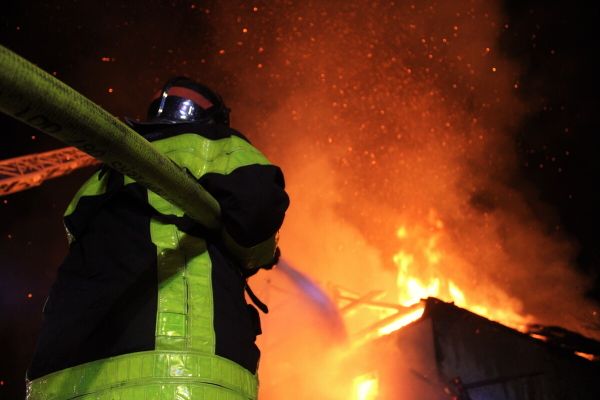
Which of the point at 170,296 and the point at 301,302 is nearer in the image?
the point at 170,296

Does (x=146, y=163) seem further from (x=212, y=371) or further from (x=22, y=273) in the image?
(x=22, y=273)

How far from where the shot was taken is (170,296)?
51.1 inches

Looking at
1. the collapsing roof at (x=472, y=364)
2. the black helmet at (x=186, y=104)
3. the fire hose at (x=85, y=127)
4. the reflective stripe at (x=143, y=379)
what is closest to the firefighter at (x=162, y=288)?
the reflective stripe at (x=143, y=379)

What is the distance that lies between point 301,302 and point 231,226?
1180 centimetres

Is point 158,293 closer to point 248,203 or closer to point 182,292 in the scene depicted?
point 182,292

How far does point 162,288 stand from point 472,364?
8.17 m

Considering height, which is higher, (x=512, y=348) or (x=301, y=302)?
(x=301, y=302)

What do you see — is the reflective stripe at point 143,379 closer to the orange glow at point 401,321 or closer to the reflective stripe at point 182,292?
the reflective stripe at point 182,292

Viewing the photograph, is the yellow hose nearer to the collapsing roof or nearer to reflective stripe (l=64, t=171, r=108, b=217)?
reflective stripe (l=64, t=171, r=108, b=217)

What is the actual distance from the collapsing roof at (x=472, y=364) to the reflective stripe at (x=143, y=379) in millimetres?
7697

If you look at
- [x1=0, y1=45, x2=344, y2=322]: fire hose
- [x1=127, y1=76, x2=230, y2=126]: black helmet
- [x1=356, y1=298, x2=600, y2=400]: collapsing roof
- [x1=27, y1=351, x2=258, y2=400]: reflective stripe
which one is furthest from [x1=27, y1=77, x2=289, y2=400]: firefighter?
[x1=356, y1=298, x2=600, y2=400]: collapsing roof

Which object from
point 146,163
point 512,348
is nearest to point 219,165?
point 146,163

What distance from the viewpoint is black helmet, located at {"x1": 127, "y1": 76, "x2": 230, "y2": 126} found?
7.17 ft

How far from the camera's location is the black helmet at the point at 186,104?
2.19 meters
